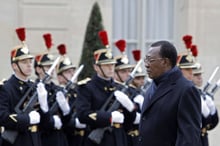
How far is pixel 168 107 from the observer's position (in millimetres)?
6195

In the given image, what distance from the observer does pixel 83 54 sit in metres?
13.3

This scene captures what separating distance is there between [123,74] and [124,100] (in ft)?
2.84

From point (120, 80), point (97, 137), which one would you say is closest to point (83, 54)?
point (120, 80)

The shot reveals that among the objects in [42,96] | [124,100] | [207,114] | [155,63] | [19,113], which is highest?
[155,63]

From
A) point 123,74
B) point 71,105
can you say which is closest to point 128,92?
point 123,74

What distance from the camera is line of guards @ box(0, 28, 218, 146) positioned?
28.6ft

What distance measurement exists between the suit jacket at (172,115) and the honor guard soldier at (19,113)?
2496mm

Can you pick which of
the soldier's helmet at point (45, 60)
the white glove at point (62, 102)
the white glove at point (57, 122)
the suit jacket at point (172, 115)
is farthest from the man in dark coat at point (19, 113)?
the suit jacket at point (172, 115)

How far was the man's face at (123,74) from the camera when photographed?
10.2 meters

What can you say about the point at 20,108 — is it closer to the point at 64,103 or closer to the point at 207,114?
the point at 64,103

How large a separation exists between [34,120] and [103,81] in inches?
49.7

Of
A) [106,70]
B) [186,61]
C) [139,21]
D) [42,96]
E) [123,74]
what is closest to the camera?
[42,96]

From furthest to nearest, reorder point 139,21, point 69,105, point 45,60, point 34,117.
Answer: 1. point 139,21
2. point 69,105
3. point 45,60
4. point 34,117

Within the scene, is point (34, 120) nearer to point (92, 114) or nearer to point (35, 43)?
point (92, 114)
